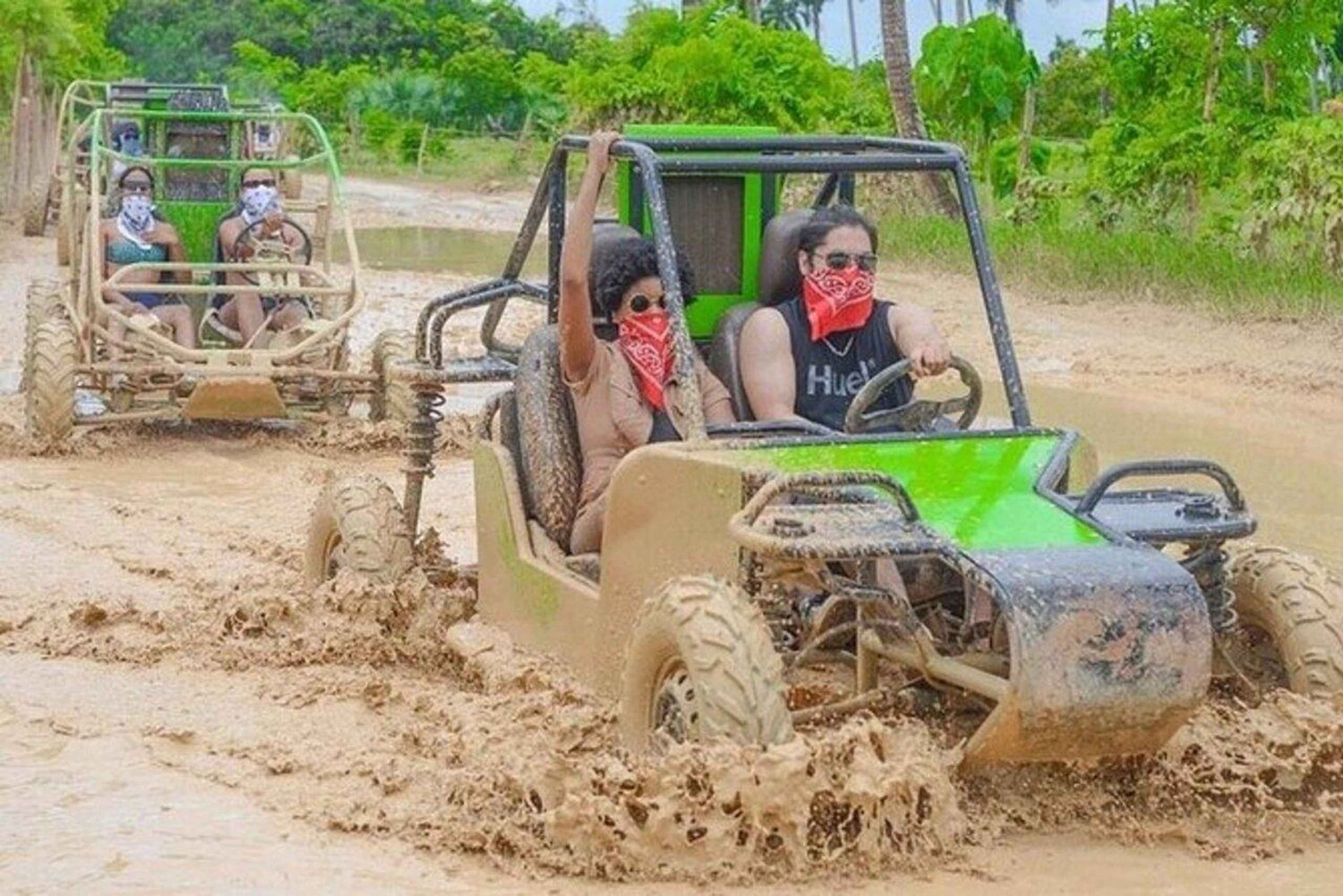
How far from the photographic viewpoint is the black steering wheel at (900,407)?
6207 mm

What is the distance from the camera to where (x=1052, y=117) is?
42.8m

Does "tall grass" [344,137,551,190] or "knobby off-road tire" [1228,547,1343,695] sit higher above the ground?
"tall grass" [344,137,551,190]

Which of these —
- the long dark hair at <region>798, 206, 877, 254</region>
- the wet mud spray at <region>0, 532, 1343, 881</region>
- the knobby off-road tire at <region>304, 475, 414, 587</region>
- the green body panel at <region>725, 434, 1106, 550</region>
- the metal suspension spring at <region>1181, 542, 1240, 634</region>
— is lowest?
the wet mud spray at <region>0, 532, 1343, 881</region>

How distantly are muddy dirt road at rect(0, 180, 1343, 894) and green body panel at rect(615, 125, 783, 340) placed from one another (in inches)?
45.9

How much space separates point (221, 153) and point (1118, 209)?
8.99m

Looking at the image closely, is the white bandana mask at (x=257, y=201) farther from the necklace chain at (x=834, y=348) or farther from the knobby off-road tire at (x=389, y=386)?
the necklace chain at (x=834, y=348)

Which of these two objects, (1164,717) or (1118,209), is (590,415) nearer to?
(1164,717)

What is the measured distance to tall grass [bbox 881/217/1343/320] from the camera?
1822cm

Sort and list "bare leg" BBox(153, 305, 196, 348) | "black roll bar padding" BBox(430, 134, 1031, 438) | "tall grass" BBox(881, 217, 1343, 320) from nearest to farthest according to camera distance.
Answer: "black roll bar padding" BBox(430, 134, 1031, 438)
"bare leg" BBox(153, 305, 196, 348)
"tall grass" BBox(881, 217, 1343, 320)

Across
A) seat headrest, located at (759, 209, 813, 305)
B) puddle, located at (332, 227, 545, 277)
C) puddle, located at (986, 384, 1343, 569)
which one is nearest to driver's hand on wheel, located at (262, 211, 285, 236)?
puddle, located at (986, 384, 1343, 569)

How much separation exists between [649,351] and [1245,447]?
8.14 metres

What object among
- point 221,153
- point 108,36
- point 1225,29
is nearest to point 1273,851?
point 221,153

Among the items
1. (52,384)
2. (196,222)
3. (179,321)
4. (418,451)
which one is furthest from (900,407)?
(196,222)

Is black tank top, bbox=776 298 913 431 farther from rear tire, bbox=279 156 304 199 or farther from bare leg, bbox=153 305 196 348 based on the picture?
rear tire, bbox=279 156 304 199
